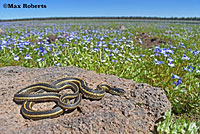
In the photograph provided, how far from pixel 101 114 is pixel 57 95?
943 mm

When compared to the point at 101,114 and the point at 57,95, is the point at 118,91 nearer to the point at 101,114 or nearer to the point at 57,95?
the point at 101,114

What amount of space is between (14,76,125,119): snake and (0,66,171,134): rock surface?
0.36 feet

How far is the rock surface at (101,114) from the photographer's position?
8.35 feet

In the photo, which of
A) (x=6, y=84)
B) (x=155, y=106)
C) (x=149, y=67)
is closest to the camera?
(x=155, y=106)

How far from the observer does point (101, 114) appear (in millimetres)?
2807

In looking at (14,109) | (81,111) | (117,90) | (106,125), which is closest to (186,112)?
(117,90)

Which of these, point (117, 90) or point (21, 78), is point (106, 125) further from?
point (21, 78)

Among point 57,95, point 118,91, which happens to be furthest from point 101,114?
point 57,95

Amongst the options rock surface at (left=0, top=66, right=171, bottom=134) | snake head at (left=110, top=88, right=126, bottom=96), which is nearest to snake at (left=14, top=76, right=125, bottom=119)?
snake head at (left=110, top=88, right=126, bottom=96)

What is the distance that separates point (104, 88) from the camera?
134 inches

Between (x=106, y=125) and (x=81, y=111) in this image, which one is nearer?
(x=106, y=125)

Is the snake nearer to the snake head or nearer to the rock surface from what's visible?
the snake head

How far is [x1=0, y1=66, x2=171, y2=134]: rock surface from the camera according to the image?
8.35ft

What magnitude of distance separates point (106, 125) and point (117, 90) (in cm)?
87
